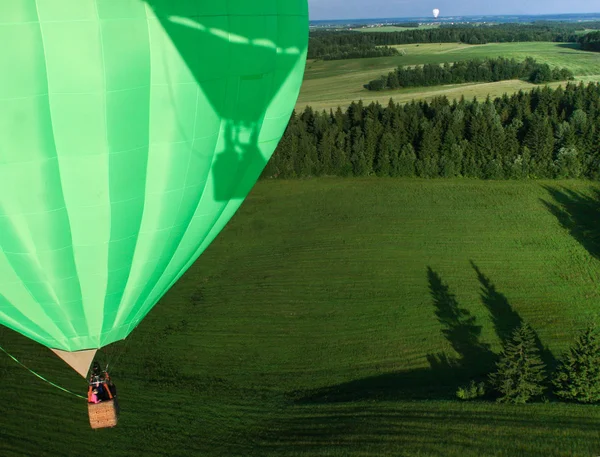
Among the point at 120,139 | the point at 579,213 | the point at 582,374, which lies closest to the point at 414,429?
the point at 582,374

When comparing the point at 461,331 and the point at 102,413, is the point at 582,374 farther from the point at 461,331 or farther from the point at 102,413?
the point at 102,413

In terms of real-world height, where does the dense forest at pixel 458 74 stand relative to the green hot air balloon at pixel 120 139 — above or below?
above

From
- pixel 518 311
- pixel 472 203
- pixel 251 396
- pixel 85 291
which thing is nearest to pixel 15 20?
pixel 85 291

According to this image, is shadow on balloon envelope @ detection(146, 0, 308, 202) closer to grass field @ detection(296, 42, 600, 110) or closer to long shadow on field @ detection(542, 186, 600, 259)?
long shadow on field @ detection(542, 186, 600, 259)

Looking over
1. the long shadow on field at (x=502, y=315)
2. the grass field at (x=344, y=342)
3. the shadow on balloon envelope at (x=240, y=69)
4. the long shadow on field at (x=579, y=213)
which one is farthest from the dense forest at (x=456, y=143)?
the shadow on balloon envelope at (x=240, y=69)

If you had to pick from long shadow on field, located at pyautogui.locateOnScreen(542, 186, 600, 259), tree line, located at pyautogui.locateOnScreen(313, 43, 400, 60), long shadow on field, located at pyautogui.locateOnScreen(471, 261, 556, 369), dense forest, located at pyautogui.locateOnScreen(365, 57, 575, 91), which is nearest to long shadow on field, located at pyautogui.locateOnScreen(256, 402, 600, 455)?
long shadow on field, located at pyautogui.locateOnScreen(471, 261, 556, 369)

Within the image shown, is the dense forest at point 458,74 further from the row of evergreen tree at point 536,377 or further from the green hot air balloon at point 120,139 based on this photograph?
the green hot air balloon at point 120,139
